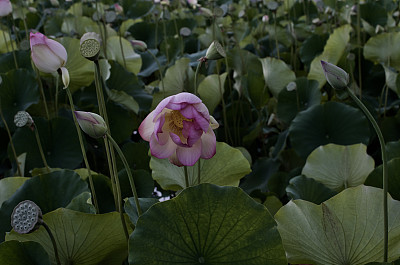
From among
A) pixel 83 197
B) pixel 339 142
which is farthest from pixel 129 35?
pixel 83 197

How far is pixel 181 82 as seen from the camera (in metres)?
1.22

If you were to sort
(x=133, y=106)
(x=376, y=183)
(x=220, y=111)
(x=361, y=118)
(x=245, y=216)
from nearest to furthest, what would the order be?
(x=245, y=216), (x=376, y=183), (x=361, y=118), (x=133, y=106), (x=220, y=111)

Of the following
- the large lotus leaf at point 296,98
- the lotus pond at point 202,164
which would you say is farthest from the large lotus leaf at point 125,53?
the large lotus leaf at point 296,98

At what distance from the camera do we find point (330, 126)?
106cm

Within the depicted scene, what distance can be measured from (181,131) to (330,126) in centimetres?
56

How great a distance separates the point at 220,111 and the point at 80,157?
16.0 inches

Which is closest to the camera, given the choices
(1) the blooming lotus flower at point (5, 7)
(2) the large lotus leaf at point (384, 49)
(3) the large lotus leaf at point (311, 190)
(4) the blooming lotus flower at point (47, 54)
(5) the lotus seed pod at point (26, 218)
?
(5) the lotus seed pod at point (26, 218)

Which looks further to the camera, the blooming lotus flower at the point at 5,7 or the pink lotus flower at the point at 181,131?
the blooming lotus flower at the point at 5,7

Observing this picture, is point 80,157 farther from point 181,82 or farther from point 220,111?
point 220,111

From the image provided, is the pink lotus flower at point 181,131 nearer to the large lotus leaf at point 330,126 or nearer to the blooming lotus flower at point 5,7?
the large lotus leaf at point 330,126

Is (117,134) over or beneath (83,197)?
beneath

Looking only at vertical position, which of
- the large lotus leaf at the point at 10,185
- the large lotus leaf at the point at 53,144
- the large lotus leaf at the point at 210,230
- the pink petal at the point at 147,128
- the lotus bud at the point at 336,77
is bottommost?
the large lotus leaf at the point at 53,144

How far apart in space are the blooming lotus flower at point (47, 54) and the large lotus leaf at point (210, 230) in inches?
8.8

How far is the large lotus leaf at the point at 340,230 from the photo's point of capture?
572mm
